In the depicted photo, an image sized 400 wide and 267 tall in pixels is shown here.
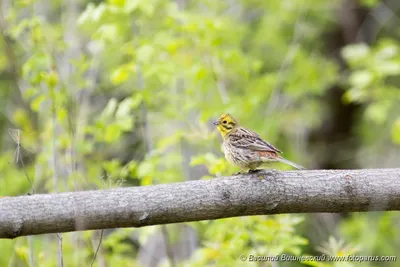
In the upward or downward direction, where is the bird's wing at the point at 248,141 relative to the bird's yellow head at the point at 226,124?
downward

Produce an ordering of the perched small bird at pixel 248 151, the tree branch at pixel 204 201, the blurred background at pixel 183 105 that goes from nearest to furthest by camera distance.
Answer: the tree branch at pixel 204 201 → the perched small bird at pixel 248 151 → the blurred background at pixel 183 105

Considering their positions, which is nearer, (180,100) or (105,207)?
(105,207)

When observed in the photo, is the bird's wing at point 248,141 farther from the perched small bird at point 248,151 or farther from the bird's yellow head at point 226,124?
the bird's yellow head at point 226,124

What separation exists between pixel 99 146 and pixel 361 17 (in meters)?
6.43

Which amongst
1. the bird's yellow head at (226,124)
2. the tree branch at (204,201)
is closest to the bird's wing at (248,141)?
the bird's yellow head at (226,124)

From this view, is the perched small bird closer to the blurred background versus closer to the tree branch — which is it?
the blurred background

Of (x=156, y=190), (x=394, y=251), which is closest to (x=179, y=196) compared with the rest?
(x=156, y=190)

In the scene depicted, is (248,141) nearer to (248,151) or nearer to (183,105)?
(248,151)

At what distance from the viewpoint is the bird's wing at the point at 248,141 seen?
16.2 feet

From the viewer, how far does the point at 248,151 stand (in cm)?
496

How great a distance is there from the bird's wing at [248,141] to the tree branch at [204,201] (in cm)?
42

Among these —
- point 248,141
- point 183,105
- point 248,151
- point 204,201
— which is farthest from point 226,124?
point 183,105

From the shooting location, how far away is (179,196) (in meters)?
4.23

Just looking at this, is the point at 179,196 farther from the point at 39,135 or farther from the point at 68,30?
the point at 68,30
